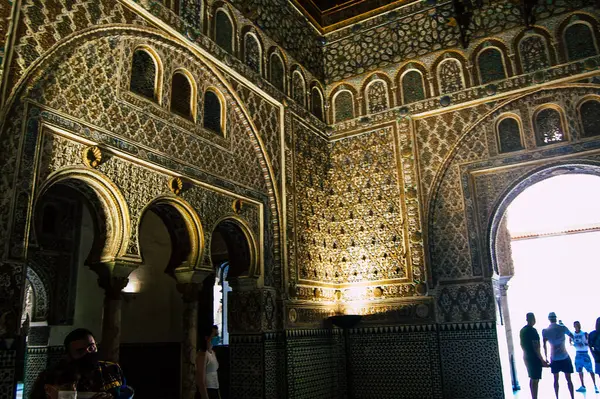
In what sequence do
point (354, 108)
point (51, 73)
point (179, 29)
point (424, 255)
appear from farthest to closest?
point (354, 108) → point (424, 255) → point (179, 29) → point (51, 73)

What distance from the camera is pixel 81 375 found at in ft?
8.92

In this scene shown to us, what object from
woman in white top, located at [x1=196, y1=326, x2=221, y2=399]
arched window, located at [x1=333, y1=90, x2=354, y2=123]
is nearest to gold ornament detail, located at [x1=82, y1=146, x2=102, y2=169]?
woman in white top, located at [x1=196, y1=326, x2=221, y2=399]

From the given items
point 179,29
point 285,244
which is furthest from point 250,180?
point 179,29

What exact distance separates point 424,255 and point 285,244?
2.28 m

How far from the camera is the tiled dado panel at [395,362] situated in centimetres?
765

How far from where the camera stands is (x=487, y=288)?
Result: 296 inches

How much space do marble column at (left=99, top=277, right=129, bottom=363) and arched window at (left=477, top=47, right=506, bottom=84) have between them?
6.31m

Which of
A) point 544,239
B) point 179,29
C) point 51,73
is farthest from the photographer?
point 544,239

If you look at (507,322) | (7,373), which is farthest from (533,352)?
(7,373)

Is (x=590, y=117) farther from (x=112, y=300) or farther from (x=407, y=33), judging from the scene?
(x=112, y=300)

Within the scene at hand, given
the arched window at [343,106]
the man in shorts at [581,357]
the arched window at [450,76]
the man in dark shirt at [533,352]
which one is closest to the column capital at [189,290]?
the man in dark shirt at [533,352]

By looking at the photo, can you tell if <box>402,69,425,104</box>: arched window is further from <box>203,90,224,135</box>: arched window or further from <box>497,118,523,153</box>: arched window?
<box>203,90,224,135</box>: arched window

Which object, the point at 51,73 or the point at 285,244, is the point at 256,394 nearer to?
the point at 285,244

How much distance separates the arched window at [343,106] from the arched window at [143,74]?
14.0 ft
